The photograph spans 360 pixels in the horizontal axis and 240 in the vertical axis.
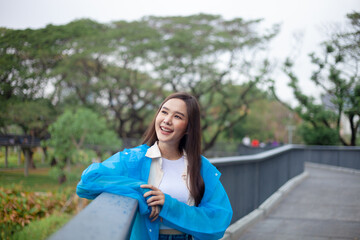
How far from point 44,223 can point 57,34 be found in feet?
62.2

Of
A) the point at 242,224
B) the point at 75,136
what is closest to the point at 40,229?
the point at 242,224

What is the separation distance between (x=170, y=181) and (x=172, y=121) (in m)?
0.40

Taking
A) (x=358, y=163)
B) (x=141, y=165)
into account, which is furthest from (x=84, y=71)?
(x=141, y=165)

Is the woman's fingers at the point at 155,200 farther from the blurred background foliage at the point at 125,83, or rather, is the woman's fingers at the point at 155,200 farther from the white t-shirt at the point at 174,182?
the blurred background foliage at the point at 125,83

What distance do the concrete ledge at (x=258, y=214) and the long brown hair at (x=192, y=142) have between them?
2616 mm

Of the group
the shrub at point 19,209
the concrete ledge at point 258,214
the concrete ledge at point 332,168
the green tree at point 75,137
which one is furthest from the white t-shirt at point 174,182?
the green tree at point 75,137

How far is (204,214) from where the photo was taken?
243cm

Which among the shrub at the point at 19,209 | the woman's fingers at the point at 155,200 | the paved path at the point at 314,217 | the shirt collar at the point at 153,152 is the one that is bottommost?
the shrub at the point at 19,209

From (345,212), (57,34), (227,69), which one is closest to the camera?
(345,212)

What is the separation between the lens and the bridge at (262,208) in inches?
56.0

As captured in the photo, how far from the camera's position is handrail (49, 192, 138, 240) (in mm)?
1204

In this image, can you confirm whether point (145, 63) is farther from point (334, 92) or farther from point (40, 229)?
point (40, 229)

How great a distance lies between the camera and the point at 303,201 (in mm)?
8938

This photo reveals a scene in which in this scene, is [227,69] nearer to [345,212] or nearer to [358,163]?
[358,163]
